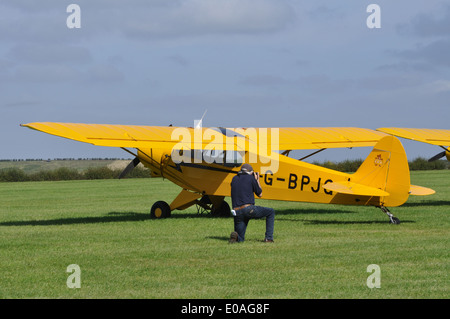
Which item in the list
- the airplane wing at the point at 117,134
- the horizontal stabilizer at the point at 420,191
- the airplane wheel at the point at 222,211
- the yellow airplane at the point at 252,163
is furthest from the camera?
the airplane wheel at the point at 222,211

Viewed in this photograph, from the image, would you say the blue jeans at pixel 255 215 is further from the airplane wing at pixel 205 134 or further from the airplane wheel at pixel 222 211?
the airplane wheel at pixel 222 211

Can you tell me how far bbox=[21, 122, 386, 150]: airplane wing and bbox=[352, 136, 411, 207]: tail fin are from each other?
3.61 m

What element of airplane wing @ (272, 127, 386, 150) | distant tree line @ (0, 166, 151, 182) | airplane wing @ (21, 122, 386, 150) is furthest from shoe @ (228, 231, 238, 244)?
distant tree line @ (0, 166, 151, 182)

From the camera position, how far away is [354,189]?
1495 centimetres

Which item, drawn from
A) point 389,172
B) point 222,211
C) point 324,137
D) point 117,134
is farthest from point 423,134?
point 117,134

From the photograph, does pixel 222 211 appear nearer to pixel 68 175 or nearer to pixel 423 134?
pixel 423 134

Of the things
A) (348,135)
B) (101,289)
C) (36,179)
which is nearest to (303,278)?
(101,289)

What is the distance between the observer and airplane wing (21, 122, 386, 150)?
1672cm

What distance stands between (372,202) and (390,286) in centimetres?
650

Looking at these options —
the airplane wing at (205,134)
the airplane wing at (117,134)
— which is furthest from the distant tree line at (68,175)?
the airplane wing at (117,134)

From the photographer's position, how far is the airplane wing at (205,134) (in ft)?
54.9

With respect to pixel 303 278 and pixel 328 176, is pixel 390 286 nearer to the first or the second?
pixel 303 278

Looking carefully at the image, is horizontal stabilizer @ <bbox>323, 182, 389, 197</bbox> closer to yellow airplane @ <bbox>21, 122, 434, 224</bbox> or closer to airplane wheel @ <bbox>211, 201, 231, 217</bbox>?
yellow airplane @ <bbox>21, 122, 434, 224</bbox>

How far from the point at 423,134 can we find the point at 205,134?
744 centimetres
